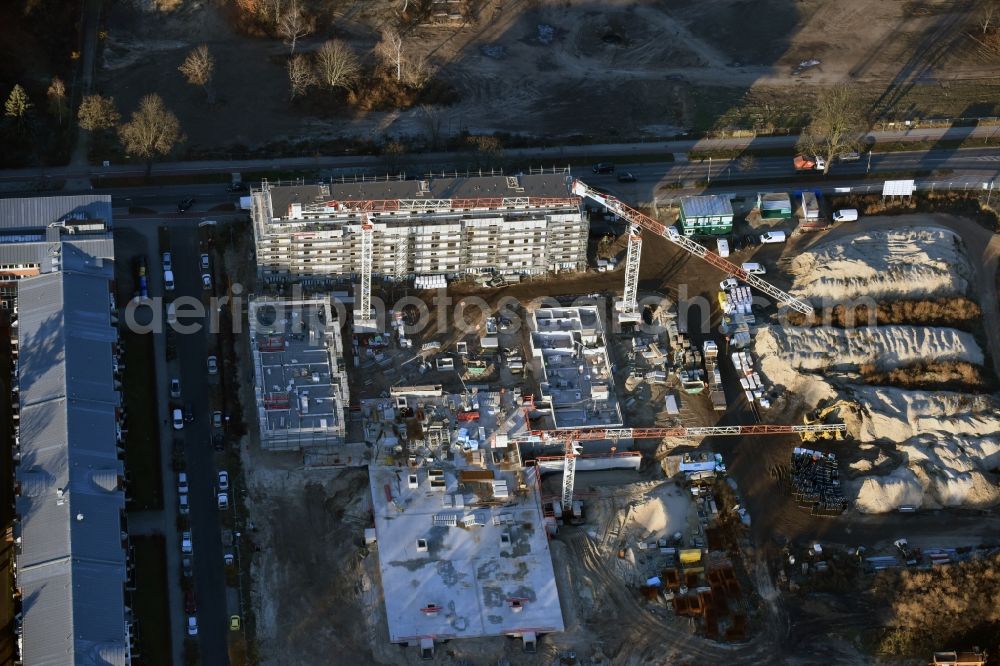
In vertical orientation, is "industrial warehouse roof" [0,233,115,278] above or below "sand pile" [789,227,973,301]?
above

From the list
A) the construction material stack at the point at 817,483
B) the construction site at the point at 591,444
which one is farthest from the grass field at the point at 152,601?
the construction material stack at the point at 817,483

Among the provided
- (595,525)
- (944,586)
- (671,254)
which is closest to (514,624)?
(595,525)

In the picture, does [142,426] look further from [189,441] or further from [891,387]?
[891,387]

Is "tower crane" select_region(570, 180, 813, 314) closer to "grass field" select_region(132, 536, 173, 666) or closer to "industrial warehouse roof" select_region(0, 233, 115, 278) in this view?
"industrial warehouse roof" select_region(0, 233, 115, 278)

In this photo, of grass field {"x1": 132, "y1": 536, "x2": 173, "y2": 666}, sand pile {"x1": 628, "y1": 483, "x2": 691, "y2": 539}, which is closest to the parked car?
sand pile {"x1": 628, "y1": 483, "x2": 691, "y2": 539}

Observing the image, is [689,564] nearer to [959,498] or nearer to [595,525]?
[595,525]
